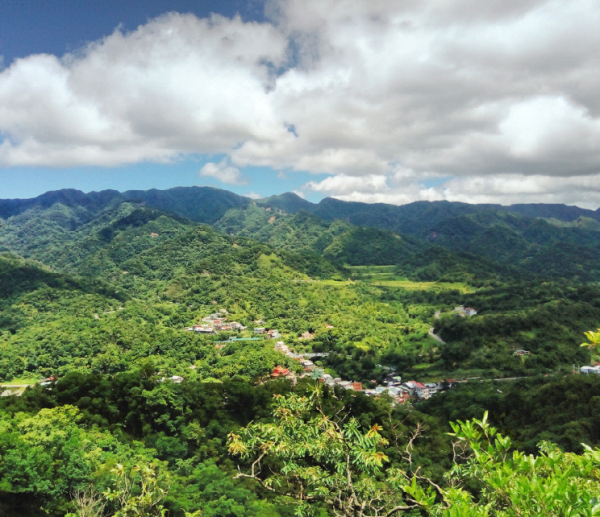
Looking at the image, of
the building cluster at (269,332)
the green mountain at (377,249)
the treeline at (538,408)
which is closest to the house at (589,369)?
the treeline at (538,408)

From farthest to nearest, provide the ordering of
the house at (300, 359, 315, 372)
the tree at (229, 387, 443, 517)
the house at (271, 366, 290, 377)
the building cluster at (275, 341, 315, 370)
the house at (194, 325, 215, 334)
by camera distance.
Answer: the house at (194, 325, 215, 334) → the building cluster at (275, 341, 315, 370) → the house at (300, 359, 315, 372) → the house at (271, 366, 290, 377) → the tree at (229, 387, 443, 517)

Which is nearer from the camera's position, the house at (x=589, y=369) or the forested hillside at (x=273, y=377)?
the forested hillside at (x=273, y=377)

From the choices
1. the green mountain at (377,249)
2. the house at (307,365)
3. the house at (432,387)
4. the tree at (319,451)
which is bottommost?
the house at (432,387)

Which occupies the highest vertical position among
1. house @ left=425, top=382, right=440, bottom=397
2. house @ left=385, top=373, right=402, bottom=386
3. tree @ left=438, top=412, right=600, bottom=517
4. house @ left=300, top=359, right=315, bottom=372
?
tree @ left=438, top=412, right=600, bottom=517

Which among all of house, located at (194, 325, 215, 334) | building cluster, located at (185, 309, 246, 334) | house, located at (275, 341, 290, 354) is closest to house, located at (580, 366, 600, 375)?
house, located at (275, 341, 290, 354)

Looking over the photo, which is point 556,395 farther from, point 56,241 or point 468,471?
point 56,241

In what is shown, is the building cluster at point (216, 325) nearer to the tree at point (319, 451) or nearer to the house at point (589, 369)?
the house at point (589, 369)

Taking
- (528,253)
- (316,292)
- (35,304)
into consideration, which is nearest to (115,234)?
(35,304)

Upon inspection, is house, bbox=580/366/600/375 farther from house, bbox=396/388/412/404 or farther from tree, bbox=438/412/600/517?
tree, bbox=438/412/600/517
